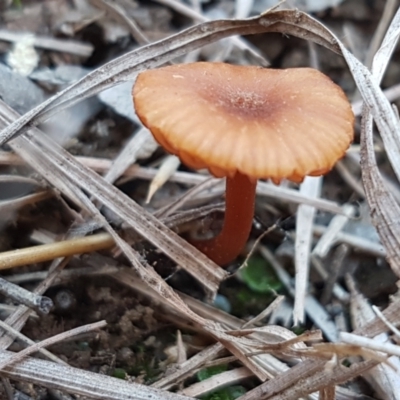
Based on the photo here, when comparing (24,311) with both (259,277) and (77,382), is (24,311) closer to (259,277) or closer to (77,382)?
(77,382)

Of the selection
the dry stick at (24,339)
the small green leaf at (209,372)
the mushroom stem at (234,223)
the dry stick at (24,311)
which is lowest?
the small green leaf at (209,372)

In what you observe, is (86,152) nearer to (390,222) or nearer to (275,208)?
(275,208)

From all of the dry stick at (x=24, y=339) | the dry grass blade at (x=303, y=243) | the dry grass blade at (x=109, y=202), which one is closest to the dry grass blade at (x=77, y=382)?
the dry stick at (x=24, y=339)

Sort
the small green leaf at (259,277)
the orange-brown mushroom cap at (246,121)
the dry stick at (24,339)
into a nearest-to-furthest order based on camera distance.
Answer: the orange-brown mushroom cap at (246,121) → the dry stick at (24,339) → the small green leaf at (259,277)

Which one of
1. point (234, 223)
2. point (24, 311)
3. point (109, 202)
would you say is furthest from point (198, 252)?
point (24, 311)

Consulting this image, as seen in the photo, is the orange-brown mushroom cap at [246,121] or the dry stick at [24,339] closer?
the orange-brown mushroom cap at [246,121]

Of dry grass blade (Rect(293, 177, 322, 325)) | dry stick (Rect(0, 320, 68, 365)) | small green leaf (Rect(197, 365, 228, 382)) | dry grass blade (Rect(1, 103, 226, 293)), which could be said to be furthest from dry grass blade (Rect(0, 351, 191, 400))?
dry grass blade (Rect(293, 177, 322, 325))

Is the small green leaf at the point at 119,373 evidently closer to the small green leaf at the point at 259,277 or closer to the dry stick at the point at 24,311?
the dry stick at the point at 24,311
